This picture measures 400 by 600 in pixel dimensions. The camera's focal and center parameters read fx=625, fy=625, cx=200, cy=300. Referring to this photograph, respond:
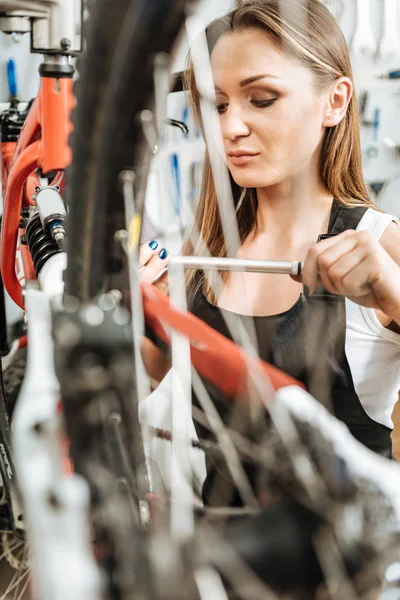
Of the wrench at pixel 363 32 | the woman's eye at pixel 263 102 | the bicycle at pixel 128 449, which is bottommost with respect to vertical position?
the bicycle at pixel 128 449

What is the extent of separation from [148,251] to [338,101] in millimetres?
228

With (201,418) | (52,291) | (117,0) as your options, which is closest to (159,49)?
(117,0)

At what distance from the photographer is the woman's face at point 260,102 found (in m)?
0.53

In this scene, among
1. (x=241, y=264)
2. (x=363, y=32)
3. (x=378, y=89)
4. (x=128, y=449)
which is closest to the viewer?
(x=128, y=449)

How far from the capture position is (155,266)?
586mm

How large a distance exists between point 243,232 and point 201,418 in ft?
1.06

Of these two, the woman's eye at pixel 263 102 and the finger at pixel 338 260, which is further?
the woman's eye at pixel 263 102

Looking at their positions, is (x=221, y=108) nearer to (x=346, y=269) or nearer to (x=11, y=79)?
(x=346, y=269)

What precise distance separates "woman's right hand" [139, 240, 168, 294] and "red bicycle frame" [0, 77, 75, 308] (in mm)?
102

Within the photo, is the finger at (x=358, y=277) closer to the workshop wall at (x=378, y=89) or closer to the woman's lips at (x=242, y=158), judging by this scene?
the woman's lips at (x=242, y=158)

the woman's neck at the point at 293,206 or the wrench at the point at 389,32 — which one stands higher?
the wrench at the point at 389,32

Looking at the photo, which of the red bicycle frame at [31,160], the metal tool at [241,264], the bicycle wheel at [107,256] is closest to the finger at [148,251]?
the red bicycle frame at [31,160]

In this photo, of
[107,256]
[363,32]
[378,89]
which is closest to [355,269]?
[107,256]

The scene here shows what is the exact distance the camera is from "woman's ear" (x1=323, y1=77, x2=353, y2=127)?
577 millimetres
